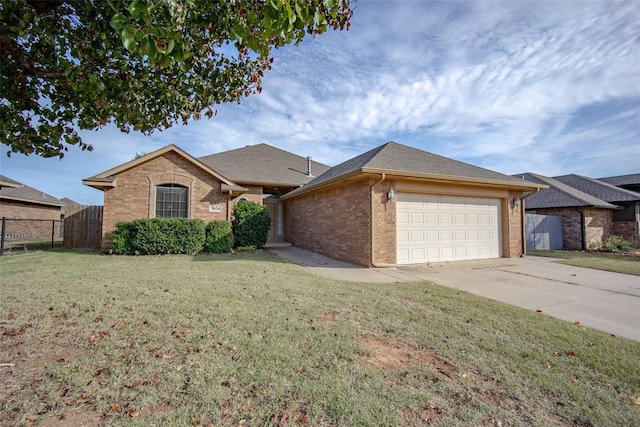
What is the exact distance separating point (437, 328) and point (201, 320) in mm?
3389

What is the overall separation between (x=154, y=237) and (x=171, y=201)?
203cm

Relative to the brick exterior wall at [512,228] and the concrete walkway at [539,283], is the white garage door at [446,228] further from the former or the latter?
the concrete walkway at [539,283]

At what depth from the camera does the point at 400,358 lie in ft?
10.8

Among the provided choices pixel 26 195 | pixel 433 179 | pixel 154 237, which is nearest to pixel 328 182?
pixel 433 179

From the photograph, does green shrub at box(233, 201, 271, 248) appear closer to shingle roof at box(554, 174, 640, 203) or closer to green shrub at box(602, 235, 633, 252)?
green shrub at box(602, 235, 633, 252)

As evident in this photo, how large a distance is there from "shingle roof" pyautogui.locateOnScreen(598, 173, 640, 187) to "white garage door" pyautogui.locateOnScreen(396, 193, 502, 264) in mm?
19972

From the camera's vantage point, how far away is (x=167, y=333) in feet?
12.3

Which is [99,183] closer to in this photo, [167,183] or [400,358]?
[167,183]

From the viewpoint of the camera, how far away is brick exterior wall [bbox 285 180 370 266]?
30.8ft

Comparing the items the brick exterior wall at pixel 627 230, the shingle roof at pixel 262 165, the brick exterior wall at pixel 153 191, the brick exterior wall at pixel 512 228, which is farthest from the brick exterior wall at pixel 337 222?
the brick exterior wall at pixel 627 230

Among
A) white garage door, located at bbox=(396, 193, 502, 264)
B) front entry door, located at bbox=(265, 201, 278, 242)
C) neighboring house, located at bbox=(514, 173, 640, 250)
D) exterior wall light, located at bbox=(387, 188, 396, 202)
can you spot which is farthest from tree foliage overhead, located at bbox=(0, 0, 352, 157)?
neighboring house, located at bbox=(514, 173, 640, 250)

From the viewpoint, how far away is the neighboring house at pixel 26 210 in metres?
19.7

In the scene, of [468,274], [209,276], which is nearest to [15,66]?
[209,276]

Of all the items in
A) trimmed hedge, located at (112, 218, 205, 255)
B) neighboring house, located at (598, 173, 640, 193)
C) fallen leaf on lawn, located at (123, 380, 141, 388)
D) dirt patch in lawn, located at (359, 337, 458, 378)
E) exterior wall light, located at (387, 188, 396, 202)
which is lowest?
dirt patch in lawn, located at (359, 337, 458, 378)
